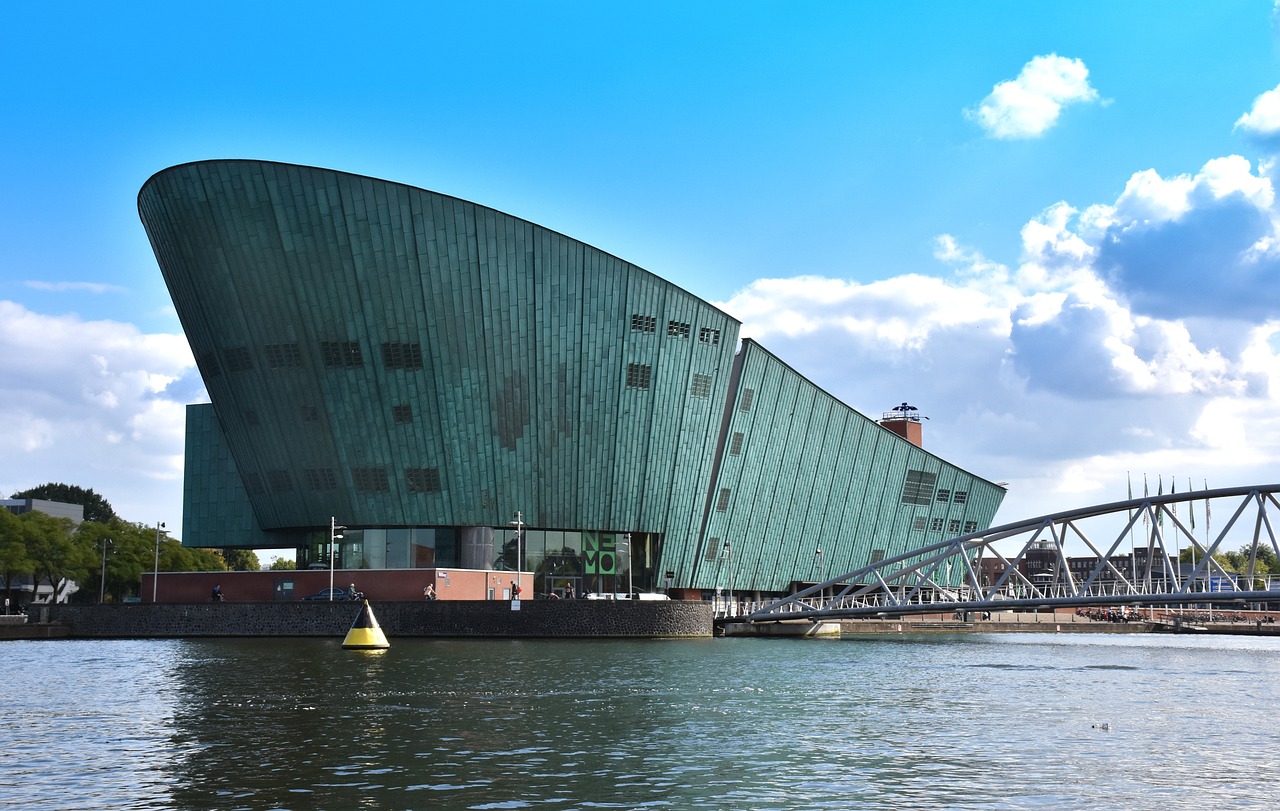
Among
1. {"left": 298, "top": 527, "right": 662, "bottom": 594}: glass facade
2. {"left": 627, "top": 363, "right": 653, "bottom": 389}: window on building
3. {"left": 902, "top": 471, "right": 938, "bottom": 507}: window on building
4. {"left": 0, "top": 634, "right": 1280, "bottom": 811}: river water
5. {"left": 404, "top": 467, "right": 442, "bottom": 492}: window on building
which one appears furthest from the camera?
{"left": 902, "top": 471, "right": 938, "bottom": 507}: window on building

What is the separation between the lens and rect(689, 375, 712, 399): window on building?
241 feet

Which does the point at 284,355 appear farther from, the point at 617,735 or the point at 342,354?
the point at 617,735

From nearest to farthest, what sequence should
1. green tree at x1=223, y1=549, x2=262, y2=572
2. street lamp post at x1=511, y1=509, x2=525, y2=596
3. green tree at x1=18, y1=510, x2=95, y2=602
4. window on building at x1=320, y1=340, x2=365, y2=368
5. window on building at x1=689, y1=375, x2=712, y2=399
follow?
street lamp post at x1=511, y1=509, x2=525, y2=596 → window on building at x1=320, y1=340, x2=365, y2=368 → window on building at x1=689, y1=375, x2=712, y2=399 → green tree at x1=18, y1=510, x2=95, y2=602 → green tree at x1=223, y1=549, x2=262, y2=572

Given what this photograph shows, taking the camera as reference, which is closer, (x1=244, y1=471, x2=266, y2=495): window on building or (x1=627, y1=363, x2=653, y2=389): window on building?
(x1=627, y1=363, x2=653, y2=389): window on building

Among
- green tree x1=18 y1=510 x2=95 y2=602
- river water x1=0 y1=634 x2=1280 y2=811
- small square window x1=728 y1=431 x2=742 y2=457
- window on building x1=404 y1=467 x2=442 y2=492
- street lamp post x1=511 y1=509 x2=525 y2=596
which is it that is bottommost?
green tree x1=18 y1=510 x2=95 y2=602

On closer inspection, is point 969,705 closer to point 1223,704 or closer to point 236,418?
point 1223,704

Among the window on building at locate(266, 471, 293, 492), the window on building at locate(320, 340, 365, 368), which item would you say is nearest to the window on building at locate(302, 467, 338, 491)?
the window on building at locate(266, 471, 293, 492)

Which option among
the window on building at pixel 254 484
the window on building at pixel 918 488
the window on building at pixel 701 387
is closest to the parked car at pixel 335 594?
the window on building at pixel 254 484

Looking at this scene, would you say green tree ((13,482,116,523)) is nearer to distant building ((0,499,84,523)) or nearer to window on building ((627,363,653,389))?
distant building ((0,499,84,523))

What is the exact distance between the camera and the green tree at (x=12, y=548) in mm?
97875

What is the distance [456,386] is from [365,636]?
21.3 meters

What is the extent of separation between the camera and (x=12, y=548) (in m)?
98.3

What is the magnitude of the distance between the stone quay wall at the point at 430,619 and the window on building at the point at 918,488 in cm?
3049

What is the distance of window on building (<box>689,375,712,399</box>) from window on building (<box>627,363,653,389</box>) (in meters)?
2.98
